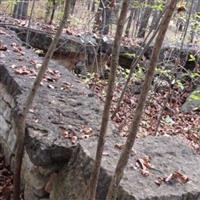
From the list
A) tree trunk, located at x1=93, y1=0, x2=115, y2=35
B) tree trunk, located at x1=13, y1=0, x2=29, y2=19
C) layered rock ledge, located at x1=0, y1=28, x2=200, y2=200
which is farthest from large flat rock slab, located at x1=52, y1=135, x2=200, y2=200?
tree trunk, located at x1=13, y1=0, x2=29, y2=19

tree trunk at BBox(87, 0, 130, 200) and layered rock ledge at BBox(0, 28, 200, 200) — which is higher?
tree trunk at BBox(87, 0, 130, 200)

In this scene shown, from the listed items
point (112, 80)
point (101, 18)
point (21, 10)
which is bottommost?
point (21, 10)

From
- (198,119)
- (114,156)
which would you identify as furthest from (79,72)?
(114,156)

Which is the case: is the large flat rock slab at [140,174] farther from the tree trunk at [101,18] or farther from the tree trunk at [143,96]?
the tree trunk at [101,18]

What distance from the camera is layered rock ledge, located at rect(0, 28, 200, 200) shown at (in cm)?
265

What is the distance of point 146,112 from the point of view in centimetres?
732

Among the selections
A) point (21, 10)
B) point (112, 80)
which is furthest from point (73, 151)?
point (21, 10)

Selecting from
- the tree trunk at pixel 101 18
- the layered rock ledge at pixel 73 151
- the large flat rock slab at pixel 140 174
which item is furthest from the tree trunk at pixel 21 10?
the large flat rock slab at pixel 140 174

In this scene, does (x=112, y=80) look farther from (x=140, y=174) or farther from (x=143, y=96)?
(x=140, y=174)

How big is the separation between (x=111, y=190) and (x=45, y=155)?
98 cm

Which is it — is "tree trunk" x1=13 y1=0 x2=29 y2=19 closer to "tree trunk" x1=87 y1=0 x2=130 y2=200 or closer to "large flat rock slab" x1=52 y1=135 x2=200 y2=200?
"large flat rock slab" x1=52 y1=135 x2=200 y2=200

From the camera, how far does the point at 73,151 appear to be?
10.0ft

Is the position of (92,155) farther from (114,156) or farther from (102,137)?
(102,137)

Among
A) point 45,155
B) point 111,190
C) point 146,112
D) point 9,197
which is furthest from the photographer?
point 146,112
